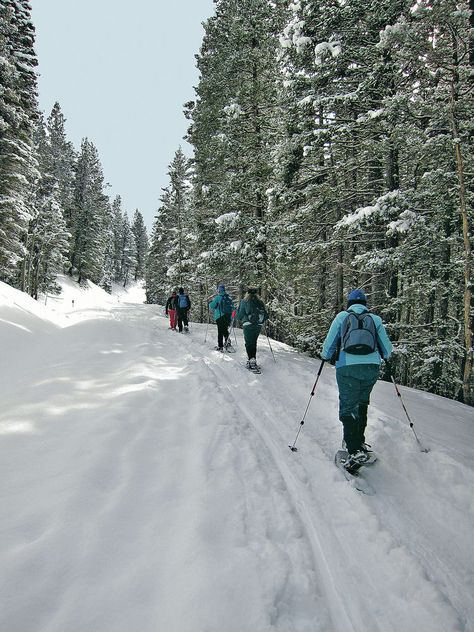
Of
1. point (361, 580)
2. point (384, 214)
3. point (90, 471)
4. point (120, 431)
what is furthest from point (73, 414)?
point (384, 214)

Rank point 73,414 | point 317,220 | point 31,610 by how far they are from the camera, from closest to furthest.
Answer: point 31,610
point 73,414
point 317,220

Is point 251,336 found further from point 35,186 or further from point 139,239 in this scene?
point 139,239

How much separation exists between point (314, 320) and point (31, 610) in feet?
37.8

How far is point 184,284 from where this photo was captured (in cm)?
2958

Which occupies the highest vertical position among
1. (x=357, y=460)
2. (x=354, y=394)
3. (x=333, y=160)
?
(x=333, y=160)

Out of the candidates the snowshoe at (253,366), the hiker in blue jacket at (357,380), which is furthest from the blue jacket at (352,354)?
the snowshoe at (253,366)

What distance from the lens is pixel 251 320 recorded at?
31.4ft

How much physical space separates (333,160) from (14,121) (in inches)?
773

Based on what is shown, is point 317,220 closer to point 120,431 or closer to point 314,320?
point 314,320

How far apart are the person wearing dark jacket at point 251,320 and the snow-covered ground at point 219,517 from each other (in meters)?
2.82

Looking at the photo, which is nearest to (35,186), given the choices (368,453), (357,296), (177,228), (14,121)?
(14,121)

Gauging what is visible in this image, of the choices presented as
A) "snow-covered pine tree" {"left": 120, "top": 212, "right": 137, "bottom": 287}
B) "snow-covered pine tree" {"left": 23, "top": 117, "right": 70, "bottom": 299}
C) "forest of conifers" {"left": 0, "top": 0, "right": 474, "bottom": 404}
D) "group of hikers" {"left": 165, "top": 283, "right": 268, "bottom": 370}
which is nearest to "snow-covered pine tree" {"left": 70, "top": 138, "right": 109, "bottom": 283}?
"snow-covered pine tree" {"left": 23, "top": 117, "right": 70, "bottom": 299}

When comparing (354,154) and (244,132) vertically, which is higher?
(244,132)

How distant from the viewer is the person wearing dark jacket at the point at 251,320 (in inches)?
372
